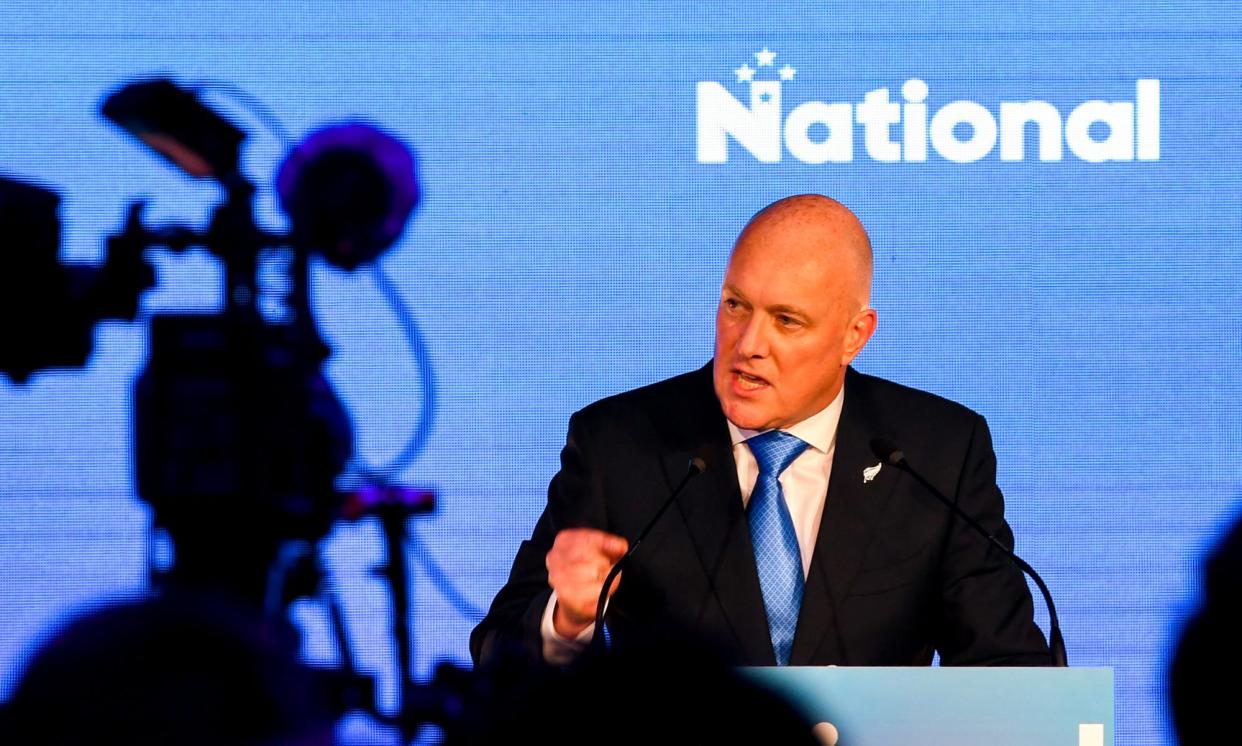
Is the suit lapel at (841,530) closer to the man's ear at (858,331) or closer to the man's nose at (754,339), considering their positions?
the man's ear at (858,331)

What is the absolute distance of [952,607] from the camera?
8.50 feet

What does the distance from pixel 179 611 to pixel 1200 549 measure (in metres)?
3.00

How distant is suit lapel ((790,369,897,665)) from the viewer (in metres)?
2.55

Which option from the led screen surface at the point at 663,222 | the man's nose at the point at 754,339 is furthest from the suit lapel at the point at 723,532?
the led screen surface at the point at 663,222

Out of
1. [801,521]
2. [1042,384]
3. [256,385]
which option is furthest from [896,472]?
[256,385]

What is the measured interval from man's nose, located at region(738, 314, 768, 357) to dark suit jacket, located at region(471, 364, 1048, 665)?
0.17 meters

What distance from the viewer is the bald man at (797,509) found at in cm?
256

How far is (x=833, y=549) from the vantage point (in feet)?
8.51

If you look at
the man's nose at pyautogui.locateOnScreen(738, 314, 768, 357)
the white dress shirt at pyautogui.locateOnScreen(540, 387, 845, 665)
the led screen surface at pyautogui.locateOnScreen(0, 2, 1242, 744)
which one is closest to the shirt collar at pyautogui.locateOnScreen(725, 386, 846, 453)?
the white dress shirt at pyautogui.locateOnScreen(540, 387, 845, 665)

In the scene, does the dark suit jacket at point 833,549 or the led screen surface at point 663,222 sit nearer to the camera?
the dark suit jacket at point 833,549

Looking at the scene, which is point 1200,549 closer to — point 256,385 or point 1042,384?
point 1042,384

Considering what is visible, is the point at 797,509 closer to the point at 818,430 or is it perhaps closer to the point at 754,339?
the point at 818,430

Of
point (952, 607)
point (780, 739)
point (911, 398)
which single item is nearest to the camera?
point (780, 739)

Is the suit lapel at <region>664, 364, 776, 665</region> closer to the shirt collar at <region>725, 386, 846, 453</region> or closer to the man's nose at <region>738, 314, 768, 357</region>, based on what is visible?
the shirt collar at <region>725, 386, 846, 453</region>
